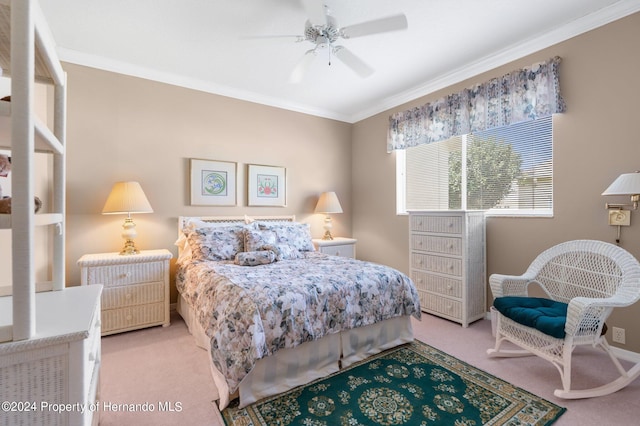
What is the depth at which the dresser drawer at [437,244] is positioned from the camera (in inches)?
121

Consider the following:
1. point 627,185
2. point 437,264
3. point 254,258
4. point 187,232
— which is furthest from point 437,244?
point 187,232

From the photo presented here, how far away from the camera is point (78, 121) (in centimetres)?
300

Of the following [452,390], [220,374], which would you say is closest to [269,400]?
[220,374]

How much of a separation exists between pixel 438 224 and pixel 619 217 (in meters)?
1.41

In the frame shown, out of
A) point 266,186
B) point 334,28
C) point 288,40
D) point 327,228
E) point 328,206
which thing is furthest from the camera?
point 327,228

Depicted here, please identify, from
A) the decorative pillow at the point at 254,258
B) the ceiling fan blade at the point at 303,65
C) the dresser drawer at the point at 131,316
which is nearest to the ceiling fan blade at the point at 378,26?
the ceiling fan blade at the point at 303,65

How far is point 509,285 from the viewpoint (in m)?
2.49

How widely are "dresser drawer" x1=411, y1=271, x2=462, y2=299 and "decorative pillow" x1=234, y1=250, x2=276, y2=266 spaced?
1.76 metres

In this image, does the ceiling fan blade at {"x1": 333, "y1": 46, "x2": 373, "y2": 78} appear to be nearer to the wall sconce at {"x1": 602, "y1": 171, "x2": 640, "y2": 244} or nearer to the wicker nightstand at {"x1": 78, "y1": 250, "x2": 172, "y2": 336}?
the wall sconce at {"x1": 602, "y1": 171, "x2": 640, "y2": 244}

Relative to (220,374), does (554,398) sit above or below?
below

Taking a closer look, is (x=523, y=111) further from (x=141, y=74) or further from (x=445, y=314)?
(x=141, y=74)

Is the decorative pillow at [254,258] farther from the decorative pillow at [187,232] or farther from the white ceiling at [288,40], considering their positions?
the white ceiling at [288,40]

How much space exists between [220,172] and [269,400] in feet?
8.96

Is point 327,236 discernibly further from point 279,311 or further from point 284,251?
point 279,311
